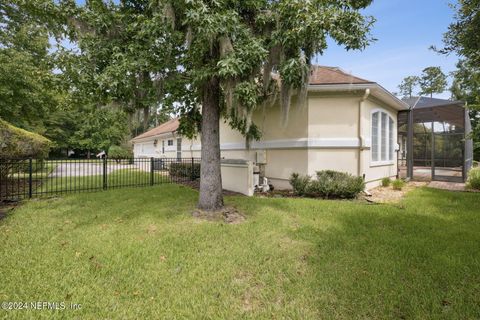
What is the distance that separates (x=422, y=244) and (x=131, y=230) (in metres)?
4.84

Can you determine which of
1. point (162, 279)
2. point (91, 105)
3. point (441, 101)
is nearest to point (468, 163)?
point (441, 101)

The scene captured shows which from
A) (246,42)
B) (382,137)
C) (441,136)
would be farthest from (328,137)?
(441,136)

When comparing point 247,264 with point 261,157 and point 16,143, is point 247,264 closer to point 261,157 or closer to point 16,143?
point 261,157

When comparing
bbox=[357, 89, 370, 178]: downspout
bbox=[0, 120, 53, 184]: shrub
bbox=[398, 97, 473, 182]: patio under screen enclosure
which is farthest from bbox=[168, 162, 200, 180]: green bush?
bbox=[398, 97, 473, 182]: patio under screen enclosure

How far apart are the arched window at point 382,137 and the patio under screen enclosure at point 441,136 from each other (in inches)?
55.2

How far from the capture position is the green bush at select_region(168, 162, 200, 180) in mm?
11752

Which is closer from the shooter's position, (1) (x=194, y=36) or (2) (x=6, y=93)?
(1) (x=194, y=36)

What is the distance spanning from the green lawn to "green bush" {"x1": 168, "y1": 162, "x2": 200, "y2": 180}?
5.93 m

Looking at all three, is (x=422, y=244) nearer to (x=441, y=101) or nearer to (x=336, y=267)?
(x=336, y=267)

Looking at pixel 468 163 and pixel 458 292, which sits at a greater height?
pixel 468 163

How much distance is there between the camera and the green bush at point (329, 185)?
24.2 feet

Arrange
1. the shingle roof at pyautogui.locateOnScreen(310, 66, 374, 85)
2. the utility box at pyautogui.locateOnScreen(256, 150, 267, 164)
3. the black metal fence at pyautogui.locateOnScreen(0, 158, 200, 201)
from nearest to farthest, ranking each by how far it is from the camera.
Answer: the black metal fence at pyautogui.locateOnScreen(0, 158, 200, 201) → the shingle roof at pyautogui.locateOnScreen(310, 66, 374, 85) → the utility box at pyautogui.locateOnScreen(256, 150, 267, 164)

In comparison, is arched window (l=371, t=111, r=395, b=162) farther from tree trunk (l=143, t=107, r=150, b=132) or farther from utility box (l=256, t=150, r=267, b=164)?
tree trunk (l=143, t=107, r=150, b=132)

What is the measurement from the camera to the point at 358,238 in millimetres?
4266
